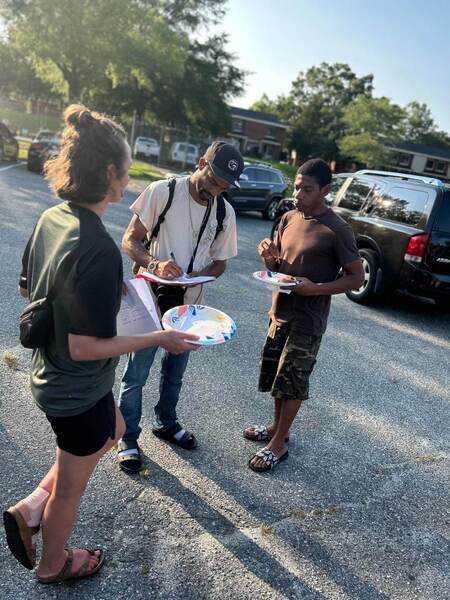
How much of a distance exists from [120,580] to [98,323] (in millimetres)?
1304

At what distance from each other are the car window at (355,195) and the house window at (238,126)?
57622mm

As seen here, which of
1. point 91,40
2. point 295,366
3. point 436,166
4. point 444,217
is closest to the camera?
point 295,366

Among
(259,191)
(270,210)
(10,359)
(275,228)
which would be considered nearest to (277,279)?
(10,359)

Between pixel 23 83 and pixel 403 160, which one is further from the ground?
pixel 403 160

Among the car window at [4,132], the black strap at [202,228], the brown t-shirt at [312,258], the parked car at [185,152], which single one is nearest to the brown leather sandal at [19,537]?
the black strap at [202,228]

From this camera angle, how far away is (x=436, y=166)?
71.4m

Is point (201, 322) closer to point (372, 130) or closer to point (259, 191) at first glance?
point (259, 191)

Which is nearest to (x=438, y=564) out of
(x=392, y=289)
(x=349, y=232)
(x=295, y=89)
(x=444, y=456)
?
(x=444, y=456)

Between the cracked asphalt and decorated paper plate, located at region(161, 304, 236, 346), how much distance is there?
1.10 m

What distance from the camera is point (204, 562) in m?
2.30

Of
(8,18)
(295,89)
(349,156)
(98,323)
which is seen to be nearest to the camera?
(98,323)

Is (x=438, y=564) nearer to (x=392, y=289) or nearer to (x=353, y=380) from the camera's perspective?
(x=353, y=380)

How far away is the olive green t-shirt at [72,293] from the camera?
157 centimetres

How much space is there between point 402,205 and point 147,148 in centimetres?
2508
